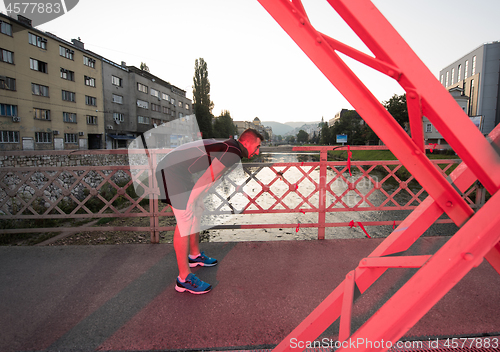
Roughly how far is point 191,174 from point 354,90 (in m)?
2.07

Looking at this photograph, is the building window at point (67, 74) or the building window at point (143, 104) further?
the building window at point (143, 104)

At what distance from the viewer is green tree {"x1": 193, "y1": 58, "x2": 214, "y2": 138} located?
45125 mm

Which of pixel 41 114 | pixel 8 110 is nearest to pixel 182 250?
pixel 8 110

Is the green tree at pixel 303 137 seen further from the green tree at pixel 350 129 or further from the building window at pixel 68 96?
the building window at pixel 68 96

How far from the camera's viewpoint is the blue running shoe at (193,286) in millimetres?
2660

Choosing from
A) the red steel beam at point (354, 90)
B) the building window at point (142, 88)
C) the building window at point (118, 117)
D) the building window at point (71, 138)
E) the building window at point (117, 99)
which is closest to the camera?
the red steel beam at point (354, 90)

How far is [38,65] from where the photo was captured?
2689 cm

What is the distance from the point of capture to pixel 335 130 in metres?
50.9

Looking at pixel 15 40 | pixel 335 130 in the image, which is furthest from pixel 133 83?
pixel 335 130

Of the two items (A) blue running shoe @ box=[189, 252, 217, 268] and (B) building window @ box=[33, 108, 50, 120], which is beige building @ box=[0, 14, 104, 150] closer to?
(B) building window @ box=[33, 108, 50, 120]

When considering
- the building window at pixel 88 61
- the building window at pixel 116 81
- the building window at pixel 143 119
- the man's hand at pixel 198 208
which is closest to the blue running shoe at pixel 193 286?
the man's hand at pixel 198 208

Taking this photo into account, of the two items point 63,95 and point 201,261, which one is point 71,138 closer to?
point 63,95

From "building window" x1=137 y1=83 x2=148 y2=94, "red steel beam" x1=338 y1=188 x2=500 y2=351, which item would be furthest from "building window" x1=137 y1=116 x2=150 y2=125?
"red steel beam" x1=338 y1=188 x2=500 y2=351

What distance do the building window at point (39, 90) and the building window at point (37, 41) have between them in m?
4.35
